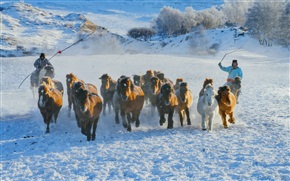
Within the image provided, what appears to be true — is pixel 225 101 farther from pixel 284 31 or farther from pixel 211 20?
pixel 211 20

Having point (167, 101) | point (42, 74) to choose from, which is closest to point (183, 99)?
point (167, 101)

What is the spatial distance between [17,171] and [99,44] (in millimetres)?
56359

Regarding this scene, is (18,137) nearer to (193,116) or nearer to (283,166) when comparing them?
(193,116)

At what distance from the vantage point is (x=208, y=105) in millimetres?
9836

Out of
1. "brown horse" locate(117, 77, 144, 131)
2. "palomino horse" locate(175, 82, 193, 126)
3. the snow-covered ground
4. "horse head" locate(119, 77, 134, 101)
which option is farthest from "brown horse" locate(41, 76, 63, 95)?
"palomino horse" locate(175, 82, 193, 126)

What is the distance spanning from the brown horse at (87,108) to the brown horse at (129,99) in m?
0.80

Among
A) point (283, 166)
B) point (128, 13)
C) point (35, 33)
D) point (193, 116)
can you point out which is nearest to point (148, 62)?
point (193, 116)

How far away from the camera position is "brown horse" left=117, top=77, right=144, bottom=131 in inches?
395

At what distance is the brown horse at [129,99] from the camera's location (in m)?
10.0

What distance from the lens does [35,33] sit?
73.4 m

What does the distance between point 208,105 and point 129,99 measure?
245cm

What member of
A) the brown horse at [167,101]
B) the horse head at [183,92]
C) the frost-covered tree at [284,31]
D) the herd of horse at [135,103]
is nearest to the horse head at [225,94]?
the herd of horse at [135,103]

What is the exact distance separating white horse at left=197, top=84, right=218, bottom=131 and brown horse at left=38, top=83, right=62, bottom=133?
494 cm

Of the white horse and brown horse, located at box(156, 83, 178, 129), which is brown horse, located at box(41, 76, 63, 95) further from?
the white horse
